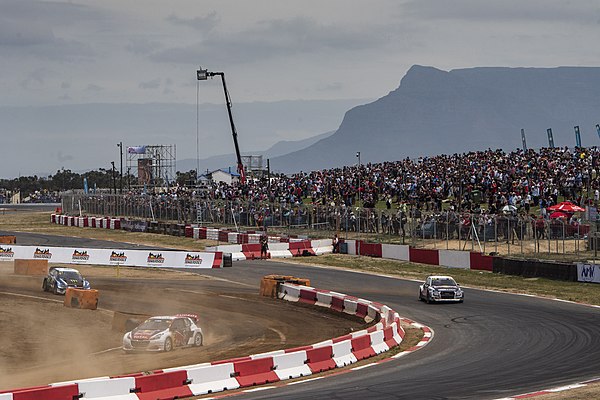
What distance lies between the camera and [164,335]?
24625mm

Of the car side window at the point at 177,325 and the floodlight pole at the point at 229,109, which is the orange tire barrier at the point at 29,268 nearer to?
the car side window at the point at 177,325

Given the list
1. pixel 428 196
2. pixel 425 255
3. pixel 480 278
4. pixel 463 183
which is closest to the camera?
pixel 480 278

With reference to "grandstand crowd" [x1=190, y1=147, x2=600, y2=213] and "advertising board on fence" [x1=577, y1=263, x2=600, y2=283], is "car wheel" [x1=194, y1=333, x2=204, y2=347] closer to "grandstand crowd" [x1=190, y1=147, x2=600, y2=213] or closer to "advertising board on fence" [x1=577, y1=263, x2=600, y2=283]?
"advertising board on fence" [x1=577, y1=263, x2=600, y2=283]

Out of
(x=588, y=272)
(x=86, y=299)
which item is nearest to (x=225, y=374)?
(x=86, y=299)

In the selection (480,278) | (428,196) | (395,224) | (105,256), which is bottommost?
(480,278)

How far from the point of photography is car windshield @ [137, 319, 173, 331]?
24.8m

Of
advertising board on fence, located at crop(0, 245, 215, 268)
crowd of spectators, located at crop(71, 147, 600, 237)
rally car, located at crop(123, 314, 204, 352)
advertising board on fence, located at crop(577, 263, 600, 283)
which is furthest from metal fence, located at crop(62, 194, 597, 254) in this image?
rally car, located at crop(123, 314, 204, 352)

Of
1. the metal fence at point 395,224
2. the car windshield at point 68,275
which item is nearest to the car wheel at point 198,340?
the car windshield at point 68,275

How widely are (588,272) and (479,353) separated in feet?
60.9

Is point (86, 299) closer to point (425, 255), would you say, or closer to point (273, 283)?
point (273, 283)

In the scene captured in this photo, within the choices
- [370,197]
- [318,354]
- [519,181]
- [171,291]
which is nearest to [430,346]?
[318,354]

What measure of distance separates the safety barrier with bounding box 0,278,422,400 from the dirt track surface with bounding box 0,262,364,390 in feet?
9.56

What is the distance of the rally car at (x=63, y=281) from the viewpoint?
3797 centimetres

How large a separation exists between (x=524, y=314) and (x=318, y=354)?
13376 millimetres
